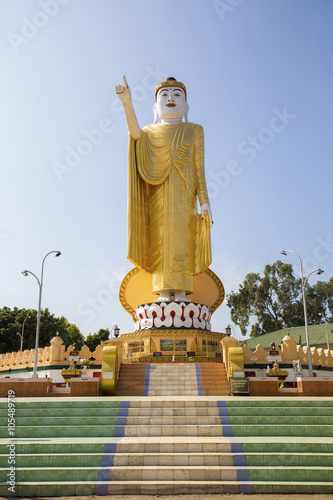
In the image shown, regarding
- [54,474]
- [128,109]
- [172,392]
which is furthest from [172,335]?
[54,474]

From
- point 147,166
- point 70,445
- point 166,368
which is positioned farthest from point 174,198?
point 70,445

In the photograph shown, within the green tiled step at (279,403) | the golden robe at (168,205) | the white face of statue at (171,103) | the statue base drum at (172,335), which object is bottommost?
the green tiled step at (279,403)

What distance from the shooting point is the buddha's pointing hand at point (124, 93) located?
1761 cm

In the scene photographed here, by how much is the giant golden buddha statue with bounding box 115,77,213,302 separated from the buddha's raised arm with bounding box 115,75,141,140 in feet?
0.16

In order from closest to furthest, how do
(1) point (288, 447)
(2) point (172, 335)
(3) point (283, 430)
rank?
1. (1) point (288, 447)
2. (3) point (283, 430)
3. (2) point (172, 335)

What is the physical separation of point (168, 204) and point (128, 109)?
4.87 m

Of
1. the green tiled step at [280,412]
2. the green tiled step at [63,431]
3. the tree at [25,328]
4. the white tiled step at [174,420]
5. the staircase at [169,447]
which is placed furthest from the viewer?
the tree at [25,328]

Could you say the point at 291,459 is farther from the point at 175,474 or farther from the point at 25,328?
the point at 25,328

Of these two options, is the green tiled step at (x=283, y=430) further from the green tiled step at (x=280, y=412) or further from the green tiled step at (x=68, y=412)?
the green tiled step at (x=68, y=412)

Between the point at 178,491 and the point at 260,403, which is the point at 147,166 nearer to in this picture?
the point at 260,403

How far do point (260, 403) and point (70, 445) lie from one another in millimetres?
4084

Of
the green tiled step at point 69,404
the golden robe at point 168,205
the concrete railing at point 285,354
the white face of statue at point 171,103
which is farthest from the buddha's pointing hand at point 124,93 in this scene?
the green tiled step at point 69,404

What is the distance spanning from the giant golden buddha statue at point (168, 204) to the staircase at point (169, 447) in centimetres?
1168

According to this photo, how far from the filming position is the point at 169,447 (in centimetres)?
714
